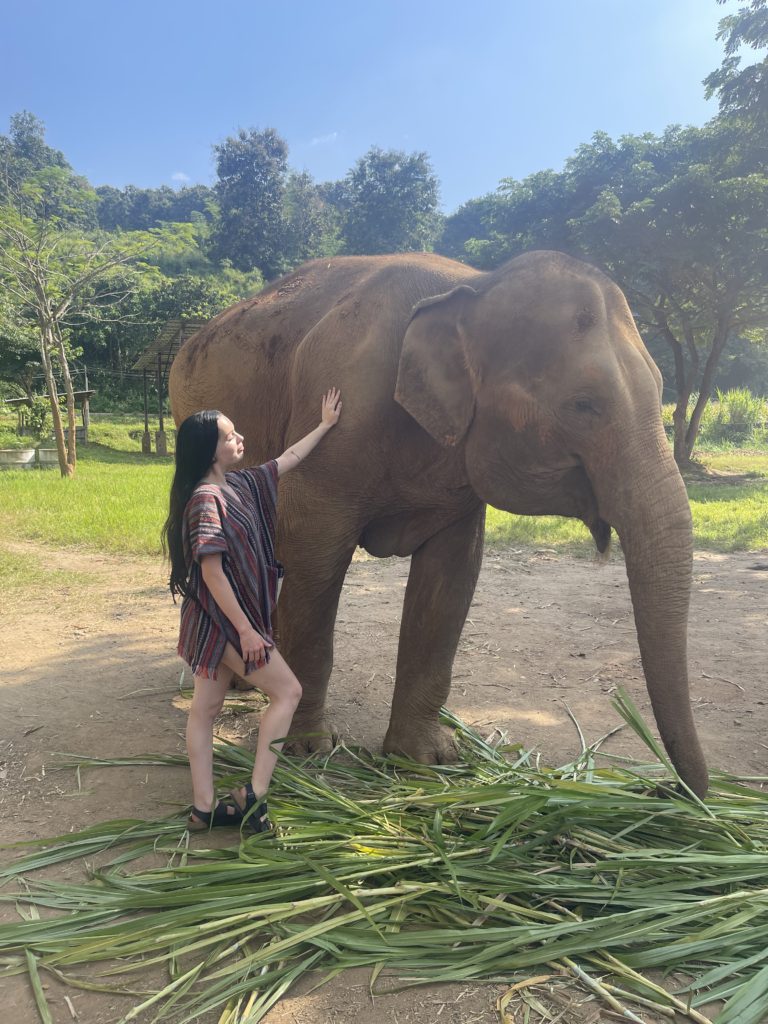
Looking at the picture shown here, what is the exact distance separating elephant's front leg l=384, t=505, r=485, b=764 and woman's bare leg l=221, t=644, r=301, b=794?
0.81m

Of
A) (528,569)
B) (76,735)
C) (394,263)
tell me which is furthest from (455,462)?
(528,569)

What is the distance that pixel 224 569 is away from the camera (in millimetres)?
1977

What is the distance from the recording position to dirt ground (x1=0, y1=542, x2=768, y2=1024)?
1.53 meters

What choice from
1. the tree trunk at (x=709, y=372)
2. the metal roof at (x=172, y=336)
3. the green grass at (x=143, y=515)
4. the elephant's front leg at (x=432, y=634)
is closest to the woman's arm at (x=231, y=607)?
the elephant's front leg at (x=432, y=634)

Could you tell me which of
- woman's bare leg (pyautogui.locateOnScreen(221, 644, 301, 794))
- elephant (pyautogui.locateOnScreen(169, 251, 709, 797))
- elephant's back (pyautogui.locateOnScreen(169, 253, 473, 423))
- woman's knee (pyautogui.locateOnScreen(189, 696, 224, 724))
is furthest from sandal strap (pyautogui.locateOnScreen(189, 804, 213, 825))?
elephant's back (pyautogui.locateOnScreen(169, 253, 473, 423))

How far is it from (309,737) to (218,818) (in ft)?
2.17

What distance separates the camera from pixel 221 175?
138 ft

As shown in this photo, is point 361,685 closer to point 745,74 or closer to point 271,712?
point 271,712

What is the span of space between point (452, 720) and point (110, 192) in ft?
211

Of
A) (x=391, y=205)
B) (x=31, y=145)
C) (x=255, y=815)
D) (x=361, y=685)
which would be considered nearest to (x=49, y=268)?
(x=361, y=685)

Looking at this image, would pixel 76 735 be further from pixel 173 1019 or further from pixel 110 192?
pixel 110 192

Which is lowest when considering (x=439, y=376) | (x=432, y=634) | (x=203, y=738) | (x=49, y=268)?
(x=203, y=738)

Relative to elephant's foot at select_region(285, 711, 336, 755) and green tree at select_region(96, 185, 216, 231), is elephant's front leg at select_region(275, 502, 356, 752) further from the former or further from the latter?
green tree at select_region(96, 185, 216, 231)

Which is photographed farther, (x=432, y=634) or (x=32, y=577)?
(x=32, y=577)
